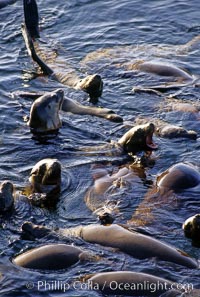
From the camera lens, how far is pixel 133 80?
1316cm

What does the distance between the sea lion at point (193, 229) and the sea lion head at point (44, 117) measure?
360 centimetres

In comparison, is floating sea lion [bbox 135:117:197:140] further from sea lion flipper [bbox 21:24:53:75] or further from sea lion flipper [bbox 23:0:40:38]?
sea lion flipper [bbox 23:0:40:38]

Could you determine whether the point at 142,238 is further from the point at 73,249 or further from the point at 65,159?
the point at 65,159

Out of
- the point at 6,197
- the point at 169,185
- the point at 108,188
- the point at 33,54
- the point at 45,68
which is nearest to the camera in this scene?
Result: the point at 6,197

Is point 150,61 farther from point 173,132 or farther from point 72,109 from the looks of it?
point 173,132

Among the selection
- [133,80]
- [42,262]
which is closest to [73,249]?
[42,262]

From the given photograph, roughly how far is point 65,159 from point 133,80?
9.81 feet

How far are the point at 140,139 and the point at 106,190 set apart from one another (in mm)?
1397

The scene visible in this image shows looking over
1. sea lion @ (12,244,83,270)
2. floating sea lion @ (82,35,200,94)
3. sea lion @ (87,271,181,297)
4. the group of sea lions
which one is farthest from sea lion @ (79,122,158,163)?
sea lion @ (87,271,181,297)

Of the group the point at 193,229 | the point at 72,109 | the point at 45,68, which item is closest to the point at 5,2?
the point at 45,68

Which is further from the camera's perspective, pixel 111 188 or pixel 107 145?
pixel 107 145

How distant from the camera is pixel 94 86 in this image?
1257cm

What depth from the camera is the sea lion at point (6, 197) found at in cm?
909

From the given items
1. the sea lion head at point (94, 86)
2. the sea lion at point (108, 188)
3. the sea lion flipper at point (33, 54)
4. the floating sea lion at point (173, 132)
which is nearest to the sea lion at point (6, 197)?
the sea lion at point (108, 188)
